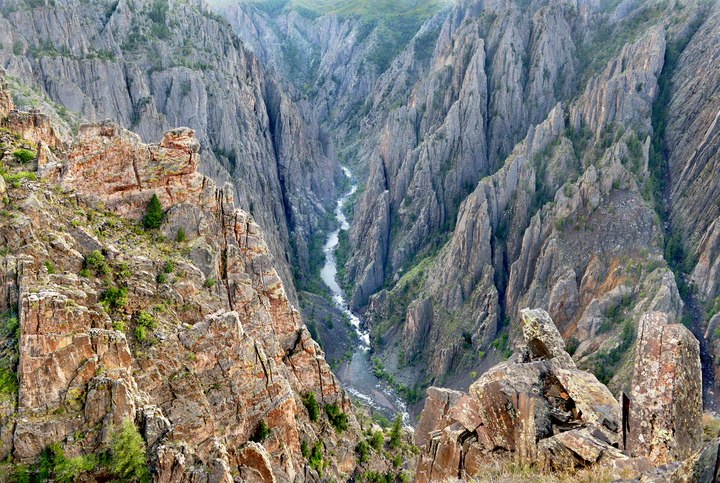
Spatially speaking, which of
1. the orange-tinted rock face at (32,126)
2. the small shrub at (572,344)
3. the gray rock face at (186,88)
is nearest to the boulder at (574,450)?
the orange-tinted rock face at (32,126)

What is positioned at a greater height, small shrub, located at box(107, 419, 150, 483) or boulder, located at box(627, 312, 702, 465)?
boulder, located at box(627, 312, 702, 465)

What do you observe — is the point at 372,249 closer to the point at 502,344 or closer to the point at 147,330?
the point at 502,344

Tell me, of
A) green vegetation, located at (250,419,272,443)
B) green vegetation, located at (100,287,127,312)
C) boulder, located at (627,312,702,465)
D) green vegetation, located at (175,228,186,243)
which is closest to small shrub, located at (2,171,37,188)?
green vegetation, located at (100,287,127,312)

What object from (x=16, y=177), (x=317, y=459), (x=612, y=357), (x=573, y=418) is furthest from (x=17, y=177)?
(x=612, y=357)

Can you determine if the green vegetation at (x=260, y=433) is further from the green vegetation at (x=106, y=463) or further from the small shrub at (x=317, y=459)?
the green vegetation at (x=106, y=463)

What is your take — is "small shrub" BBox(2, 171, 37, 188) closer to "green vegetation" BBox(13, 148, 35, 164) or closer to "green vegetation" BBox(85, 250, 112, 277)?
"green vegetation" BBox(13, 148, 35, 164)

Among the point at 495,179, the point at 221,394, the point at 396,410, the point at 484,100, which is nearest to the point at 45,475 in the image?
the point at 221,394
